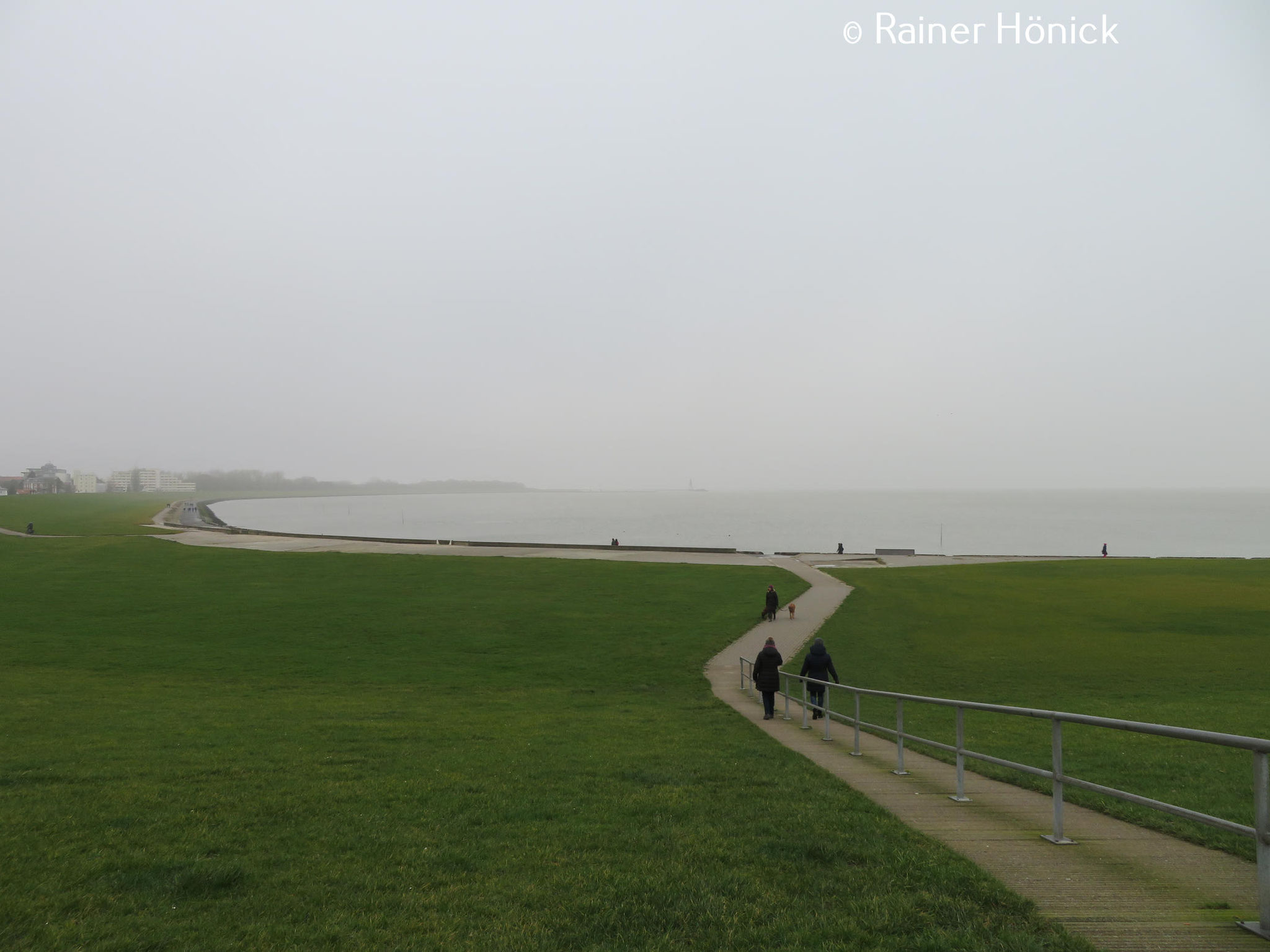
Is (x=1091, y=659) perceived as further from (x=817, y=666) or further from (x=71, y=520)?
(x=71, y=520)

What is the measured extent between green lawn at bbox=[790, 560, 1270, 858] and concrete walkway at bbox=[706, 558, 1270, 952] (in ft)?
2.01

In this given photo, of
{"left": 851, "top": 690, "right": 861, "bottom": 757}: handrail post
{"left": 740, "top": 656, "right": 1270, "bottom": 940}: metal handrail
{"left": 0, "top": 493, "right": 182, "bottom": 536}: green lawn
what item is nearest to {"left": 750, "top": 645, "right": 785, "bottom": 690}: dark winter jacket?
{"left": 851, "top": 690, "right": 861, "bottom": 757}: handrail post

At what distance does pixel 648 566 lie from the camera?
3834cm

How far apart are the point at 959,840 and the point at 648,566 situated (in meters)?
32.4

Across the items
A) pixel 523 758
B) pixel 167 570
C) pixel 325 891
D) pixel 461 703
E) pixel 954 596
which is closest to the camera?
pixel 325 891

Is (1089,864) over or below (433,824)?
over

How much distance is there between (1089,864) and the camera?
5.36 meters

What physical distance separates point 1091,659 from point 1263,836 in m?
19.6

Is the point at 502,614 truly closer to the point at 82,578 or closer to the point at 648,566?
the point at 648,566

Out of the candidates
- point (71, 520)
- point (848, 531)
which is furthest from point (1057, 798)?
point (848, 531)

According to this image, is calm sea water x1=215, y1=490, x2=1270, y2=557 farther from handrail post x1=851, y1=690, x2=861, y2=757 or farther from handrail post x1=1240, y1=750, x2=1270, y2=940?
handrail post x1=1240, y1=750, x2=1270, y2=940

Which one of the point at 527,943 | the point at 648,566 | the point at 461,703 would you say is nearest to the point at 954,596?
the point at 648,566

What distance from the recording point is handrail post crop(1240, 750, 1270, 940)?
410 centimetres

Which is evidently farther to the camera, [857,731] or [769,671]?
[769,671]
